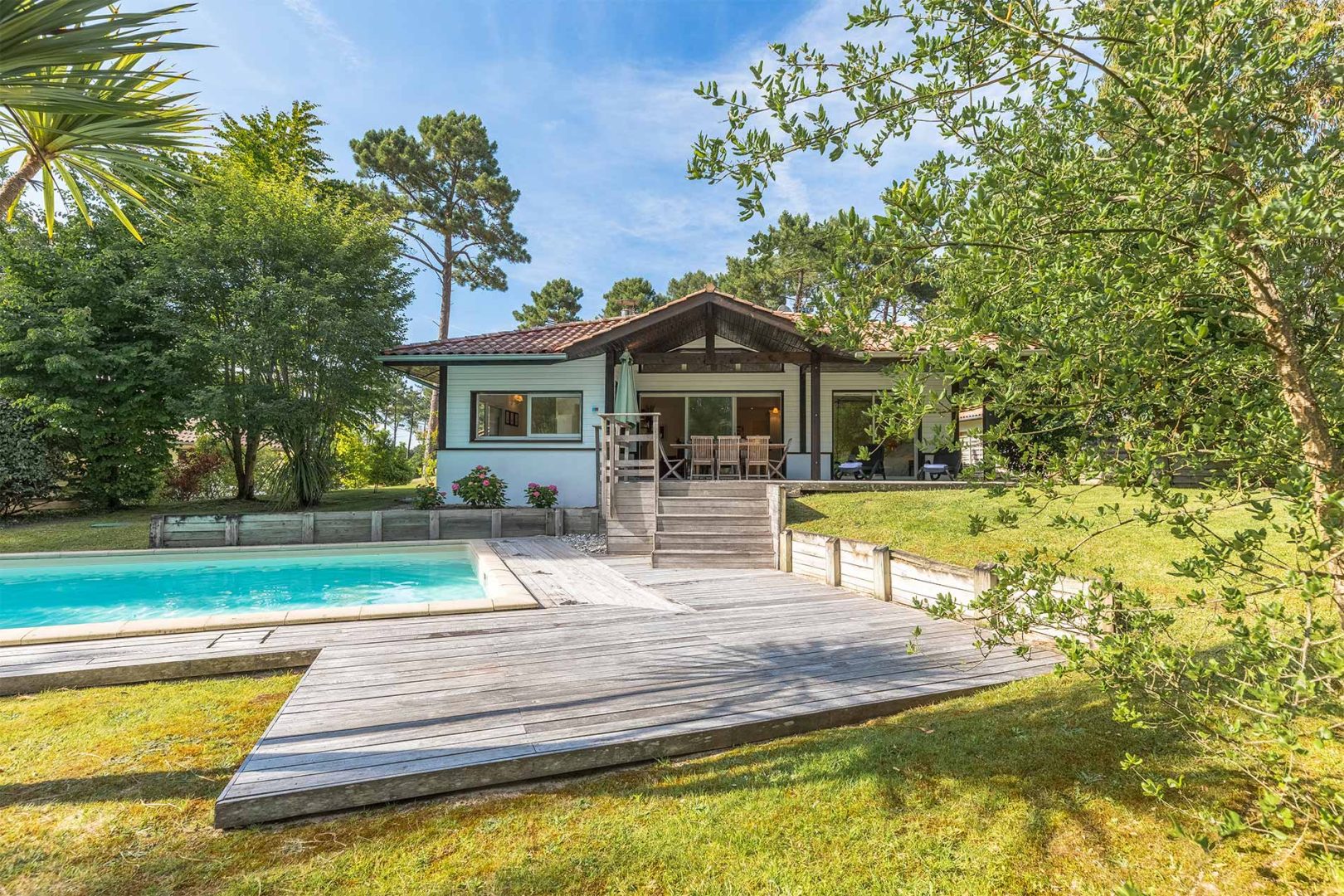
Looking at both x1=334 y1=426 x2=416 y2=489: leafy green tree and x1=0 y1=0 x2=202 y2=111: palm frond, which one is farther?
x1=334 y1=426 x2=416 y2=489: leafy green tree

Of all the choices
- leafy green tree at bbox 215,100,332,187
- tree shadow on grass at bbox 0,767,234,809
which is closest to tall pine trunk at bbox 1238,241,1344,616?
tree shadow on grass at bbox 0,767,234,809

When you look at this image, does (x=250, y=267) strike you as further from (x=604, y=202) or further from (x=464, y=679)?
(x=464, y=679)

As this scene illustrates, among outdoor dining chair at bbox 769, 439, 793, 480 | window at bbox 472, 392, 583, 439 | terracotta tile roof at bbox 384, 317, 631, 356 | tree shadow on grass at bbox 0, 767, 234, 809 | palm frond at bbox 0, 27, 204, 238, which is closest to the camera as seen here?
tree shadow on grass at bbox 0, 767, 234, 809

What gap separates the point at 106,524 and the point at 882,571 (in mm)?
13459

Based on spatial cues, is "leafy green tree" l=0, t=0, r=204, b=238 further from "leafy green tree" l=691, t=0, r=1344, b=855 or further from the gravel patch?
the gravel patch

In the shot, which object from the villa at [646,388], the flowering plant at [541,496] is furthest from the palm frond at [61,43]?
the flowering plant at [541,496]

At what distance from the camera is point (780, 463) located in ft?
40.1

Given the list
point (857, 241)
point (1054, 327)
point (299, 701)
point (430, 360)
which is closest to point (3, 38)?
point (299, 701)

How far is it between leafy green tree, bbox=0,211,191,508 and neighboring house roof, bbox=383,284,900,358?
187 inches

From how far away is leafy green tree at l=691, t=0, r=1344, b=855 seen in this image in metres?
1.33

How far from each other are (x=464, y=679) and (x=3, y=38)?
3.67m

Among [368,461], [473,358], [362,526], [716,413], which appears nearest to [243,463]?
[368,461]

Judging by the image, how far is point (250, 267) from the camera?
40.2 feet

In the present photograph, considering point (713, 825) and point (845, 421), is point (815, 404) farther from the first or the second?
point (713, 825)
